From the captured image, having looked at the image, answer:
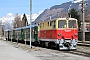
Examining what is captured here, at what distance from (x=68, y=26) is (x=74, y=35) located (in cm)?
116

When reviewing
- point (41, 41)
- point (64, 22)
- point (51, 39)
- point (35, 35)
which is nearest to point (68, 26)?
point (64, 22)

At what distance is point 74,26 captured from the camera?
28.6 metres

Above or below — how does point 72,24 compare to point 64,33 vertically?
above

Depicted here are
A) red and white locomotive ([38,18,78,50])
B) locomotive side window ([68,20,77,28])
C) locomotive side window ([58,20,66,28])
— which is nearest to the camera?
red and white locomotive ([38,18,78,50])

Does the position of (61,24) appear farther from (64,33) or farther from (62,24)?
(64,33)

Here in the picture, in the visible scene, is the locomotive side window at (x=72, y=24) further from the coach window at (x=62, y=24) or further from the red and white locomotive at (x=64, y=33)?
the coach window at (x=62, y=24)

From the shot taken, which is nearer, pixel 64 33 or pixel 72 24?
pixel 64 33

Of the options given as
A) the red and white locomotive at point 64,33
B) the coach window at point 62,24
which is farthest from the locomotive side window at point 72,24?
the coach window at point 62,24

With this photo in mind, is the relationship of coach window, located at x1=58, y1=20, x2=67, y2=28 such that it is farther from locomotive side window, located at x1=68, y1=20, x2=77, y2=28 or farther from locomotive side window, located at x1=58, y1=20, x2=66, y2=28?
locomotive side window, located at x1=68, y1=20, x2=77, y2=28

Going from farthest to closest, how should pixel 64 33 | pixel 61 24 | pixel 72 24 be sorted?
pixel 72 24, pixel 61 24, pixel 64 33

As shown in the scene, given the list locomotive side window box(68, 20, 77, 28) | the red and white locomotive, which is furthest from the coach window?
locomotive side window box(68, 20, 77, 28)

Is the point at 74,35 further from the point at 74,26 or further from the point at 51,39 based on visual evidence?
the point at 51,39

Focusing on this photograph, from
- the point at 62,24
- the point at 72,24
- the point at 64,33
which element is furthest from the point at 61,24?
the point at 72,24

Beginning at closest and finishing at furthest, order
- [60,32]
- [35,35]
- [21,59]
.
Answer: [21,59]
[60,32]
[35,35]
